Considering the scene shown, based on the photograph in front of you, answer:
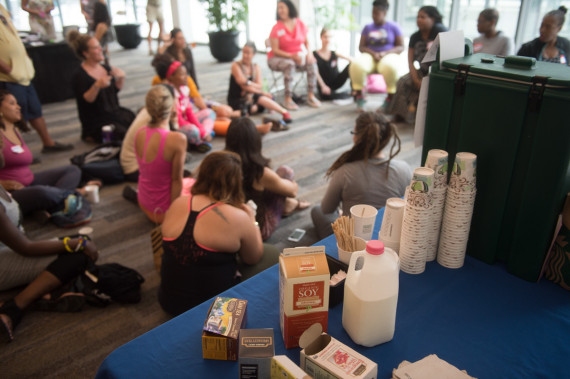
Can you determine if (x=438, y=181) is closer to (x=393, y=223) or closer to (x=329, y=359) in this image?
(x=393, y=223)

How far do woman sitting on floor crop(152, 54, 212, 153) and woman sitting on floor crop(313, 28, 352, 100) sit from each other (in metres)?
1.99

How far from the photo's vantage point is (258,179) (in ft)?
9.95

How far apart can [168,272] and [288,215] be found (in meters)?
1.59

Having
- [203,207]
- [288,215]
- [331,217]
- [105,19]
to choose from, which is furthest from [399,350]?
[105,19]

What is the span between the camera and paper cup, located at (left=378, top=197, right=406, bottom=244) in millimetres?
1503

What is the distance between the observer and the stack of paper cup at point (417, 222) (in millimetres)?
1381

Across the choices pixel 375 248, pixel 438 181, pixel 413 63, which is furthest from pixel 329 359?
pixel 413 63

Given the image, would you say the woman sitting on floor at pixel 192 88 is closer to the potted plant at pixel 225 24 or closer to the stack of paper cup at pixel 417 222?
the potted plant at pixel 225 24

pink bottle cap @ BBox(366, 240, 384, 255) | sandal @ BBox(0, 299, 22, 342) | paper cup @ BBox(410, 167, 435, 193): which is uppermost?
paper cup @ BBox(410, 167, 435, 193)

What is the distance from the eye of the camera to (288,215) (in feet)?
11.9

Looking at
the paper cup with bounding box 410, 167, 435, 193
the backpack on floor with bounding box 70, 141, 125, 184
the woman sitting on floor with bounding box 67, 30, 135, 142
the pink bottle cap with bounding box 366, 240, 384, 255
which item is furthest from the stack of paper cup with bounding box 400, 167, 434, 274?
the woman sitting on floor with bounding box 67, 30, 135, 142

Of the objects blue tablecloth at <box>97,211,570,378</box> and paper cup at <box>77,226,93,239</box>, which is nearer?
blue tablecloth at <box>97,211,570,378</box>

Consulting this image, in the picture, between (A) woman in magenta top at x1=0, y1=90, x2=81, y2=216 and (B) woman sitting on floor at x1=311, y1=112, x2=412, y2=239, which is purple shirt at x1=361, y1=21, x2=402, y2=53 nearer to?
(B) woman sitting on floor at x1=311, y1=112, x2=412, y2=239

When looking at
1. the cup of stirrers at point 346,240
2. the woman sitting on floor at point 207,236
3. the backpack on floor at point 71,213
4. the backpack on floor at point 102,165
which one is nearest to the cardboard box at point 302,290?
the cup of stirrers at point 346,240
